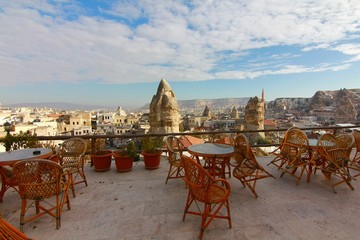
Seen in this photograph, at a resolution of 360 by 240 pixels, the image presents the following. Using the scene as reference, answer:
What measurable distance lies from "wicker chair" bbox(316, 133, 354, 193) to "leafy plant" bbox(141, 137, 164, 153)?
3.37 metres

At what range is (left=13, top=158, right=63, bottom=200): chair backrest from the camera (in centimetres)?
230

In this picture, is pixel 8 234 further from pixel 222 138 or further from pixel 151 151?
pixel 222 138

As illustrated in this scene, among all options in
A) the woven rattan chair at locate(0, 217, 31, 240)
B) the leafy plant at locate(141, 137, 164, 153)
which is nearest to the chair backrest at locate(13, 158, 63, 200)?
the woven rattan chair at locate(0, 217, 31, 240)

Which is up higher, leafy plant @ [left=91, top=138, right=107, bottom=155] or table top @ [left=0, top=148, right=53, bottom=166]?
table top @ [left=0, top=148, right=53, bottom=166]

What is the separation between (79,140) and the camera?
4.01 m

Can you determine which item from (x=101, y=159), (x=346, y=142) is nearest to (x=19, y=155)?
(x=101, y=159)

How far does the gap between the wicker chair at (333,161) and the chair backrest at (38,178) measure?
4.29 metres

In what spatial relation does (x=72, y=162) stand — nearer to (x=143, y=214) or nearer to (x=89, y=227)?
(x=89, y=227)

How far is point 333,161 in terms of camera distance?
3.65 m

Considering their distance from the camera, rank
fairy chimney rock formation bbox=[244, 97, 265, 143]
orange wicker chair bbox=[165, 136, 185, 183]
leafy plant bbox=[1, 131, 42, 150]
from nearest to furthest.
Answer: orange wicker chair bbox=[165, 136, 185, 183]
leafy plant bbox=[1, 131, 42, 150]
fairy chimney rock formation bbox=[244, 97, 265, 143]

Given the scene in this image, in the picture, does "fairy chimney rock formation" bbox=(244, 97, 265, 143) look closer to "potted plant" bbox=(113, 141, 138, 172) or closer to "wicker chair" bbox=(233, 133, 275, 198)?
"potted plant" bbox=(113, 141, 138, 172)

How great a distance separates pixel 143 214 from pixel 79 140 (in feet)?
7.15

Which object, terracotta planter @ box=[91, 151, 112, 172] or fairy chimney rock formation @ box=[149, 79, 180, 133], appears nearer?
terracotta planter @ box=[91, 151, 112, 172]

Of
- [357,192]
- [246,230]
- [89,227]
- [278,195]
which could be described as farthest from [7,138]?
[357,192]
